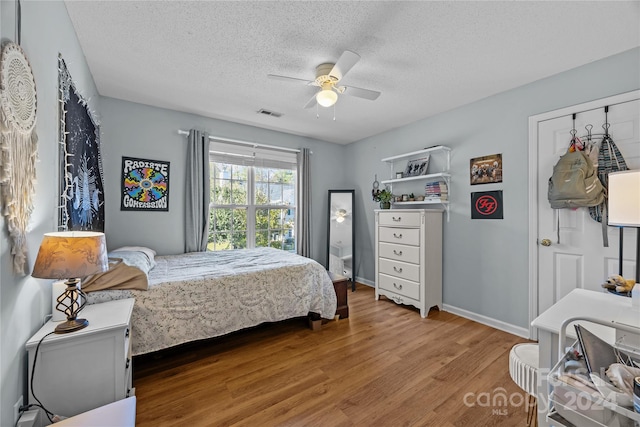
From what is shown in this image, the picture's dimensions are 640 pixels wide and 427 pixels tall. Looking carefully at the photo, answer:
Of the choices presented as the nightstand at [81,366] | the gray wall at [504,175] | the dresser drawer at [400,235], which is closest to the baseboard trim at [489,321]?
the gray wall at [504,175]

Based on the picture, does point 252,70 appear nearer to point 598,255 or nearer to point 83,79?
point 83,79

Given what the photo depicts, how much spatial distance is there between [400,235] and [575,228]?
1.59 m

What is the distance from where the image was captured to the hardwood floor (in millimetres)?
1596

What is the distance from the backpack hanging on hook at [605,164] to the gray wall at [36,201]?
3.66m

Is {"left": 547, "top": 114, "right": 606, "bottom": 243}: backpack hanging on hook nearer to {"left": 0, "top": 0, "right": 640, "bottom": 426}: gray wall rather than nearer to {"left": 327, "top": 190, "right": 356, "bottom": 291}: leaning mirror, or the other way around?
{"left": 0, "top": 0, "right": 640, "bottom": 426}: gray wall

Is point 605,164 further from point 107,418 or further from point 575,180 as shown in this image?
point 107,418

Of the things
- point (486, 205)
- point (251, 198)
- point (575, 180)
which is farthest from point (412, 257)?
point (251, 198)

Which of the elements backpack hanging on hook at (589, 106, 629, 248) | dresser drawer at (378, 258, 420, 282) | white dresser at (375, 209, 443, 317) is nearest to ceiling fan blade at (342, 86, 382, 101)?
white dresser at (375, 209, 443, 317)

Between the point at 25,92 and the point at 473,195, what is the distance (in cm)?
356

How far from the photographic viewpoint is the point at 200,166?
344 centimetres

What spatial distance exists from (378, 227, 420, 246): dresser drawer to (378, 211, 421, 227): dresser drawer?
0.22 feet

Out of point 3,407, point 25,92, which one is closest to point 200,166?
point 25,92

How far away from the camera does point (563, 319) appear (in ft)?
3.73

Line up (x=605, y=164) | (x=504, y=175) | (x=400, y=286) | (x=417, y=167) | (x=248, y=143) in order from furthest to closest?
(x=248, y=143), (x=417, y=167), (x=400, y=286), (x=504, y=175), (x=605, y=164)
